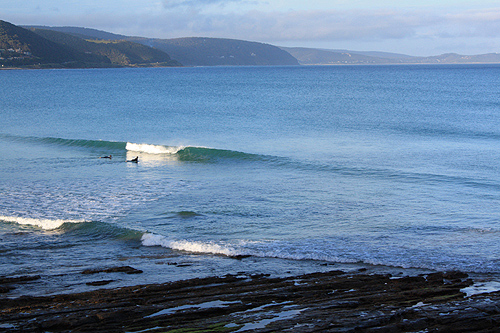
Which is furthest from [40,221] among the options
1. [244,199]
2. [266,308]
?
[266,308]

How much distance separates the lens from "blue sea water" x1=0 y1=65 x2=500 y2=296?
1147 centimetres

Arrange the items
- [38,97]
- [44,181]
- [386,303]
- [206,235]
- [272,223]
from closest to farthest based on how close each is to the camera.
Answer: [386,303]
[206,235]
[272,223]
[44,181]
[38,97]

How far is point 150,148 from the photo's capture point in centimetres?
3133

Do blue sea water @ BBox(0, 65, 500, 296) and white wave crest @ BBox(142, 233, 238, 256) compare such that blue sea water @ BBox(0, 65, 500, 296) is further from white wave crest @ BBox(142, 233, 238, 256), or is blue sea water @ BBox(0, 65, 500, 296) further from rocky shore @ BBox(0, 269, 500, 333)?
rocky shore @ BBox(0, 269, 500, 333)

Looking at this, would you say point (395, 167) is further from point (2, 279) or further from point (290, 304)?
point (2, 279)

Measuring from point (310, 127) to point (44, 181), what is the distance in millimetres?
24961

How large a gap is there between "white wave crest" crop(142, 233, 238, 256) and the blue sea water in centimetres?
3

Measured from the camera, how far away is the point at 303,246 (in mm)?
12570

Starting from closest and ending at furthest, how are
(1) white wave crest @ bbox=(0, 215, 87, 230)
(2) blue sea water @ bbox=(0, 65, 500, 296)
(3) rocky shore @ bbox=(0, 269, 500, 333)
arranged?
(3) rocky shore @ bbox=(0, 269, 500, 333) < (2) blue sea water @ bbox=(0, 65, 500, 296) < (1) white wave crest @ bbox=(0, 215, 87, 230)

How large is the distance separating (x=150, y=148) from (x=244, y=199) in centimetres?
1497

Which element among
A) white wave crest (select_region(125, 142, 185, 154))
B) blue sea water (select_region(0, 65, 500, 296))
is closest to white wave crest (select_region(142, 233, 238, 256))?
blue sea water (select_region(0, 65, 500, 296))

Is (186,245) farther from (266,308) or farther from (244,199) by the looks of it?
(244,199)

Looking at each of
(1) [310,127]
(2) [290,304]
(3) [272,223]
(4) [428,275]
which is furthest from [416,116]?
(2) [290,304]

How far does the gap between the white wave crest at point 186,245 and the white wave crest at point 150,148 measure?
17133 millimetres
